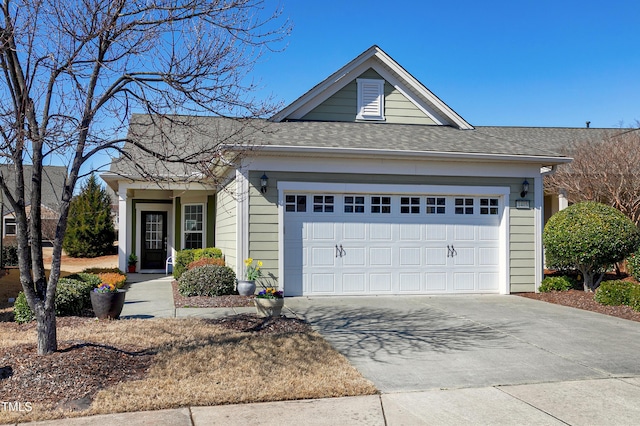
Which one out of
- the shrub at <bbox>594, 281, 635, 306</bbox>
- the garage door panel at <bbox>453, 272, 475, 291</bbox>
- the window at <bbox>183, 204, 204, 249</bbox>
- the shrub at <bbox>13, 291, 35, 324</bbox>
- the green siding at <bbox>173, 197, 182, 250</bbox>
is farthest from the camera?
the green siding at <bbox>173, 197, 182, 250</bbox>

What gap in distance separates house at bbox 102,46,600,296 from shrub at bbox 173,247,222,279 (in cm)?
45

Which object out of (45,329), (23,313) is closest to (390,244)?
→ (23,313)

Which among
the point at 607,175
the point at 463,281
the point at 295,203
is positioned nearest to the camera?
the point at 295,203

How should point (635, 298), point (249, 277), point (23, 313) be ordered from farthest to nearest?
point (249, 277)
point (635, 298)
point (23, 313)

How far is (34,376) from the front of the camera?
535 centimetres

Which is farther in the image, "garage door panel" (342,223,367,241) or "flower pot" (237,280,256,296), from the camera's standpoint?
"garage door panel" (342,223,367,241)

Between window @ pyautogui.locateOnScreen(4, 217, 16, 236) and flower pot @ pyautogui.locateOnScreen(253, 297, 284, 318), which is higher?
window @ pyautogui.locateOnScreen(4, 217, 16, 236)

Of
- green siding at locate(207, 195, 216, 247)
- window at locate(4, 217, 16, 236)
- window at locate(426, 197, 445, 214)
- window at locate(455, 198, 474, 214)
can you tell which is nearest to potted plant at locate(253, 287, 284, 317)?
window at locate(426, 197, 445, 214)

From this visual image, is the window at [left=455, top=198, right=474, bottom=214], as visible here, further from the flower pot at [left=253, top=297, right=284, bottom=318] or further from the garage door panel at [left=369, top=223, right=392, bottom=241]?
the flower pot at [left=253, top=297, right=284, bottom=318]

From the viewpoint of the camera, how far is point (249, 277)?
449 inches

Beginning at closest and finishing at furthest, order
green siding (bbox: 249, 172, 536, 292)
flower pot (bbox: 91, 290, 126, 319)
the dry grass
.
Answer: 1. the dry grass
2. flower pot (bbox: 91, 290, 126, 319)
3. green siding (bbox: 249, 172, 536, 292)

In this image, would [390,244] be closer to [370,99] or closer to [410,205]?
[410,205]

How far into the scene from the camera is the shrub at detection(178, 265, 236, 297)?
11023mm

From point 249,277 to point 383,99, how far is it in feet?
20.1
